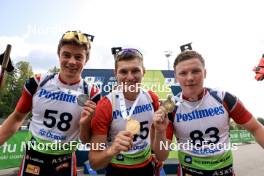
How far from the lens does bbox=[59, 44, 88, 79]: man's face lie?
3.51 m

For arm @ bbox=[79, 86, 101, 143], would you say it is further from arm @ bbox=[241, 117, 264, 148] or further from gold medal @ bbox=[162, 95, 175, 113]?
arm @ bbox=[241, 117, 264, 148]

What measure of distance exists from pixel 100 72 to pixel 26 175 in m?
10.9

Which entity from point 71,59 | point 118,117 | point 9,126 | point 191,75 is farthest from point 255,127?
point 9,126

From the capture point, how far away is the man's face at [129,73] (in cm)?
328

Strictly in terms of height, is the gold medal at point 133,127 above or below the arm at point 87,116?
below

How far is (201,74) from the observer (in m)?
3.42

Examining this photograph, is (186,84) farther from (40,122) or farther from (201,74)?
(40,122)

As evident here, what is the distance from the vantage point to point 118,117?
3.33m

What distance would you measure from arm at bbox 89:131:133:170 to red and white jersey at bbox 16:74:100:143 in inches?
23.4

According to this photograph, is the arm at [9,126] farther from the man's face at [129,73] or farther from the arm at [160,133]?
the arm at [160,133]

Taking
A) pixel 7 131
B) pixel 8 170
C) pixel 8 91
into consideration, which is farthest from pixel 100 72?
pixel 8 91

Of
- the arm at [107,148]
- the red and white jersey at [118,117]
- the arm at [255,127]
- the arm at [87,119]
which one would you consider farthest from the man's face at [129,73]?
the arm at [255,127]

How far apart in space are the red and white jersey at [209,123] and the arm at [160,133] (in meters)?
0.25

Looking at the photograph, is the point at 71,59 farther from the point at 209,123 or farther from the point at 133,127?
the point at 209,123
